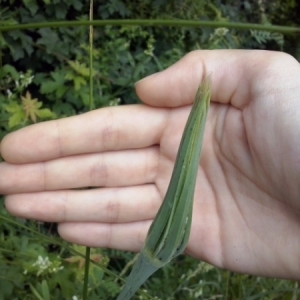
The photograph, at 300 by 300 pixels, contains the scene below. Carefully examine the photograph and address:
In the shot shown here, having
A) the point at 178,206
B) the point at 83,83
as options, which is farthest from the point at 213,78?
the point at 83,83

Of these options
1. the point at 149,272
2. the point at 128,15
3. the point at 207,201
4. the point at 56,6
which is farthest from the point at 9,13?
the point at 149,272

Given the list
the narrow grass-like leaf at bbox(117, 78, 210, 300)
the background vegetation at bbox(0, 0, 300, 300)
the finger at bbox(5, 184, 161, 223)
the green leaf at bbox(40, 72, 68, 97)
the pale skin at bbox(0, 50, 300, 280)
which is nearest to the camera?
the narrow grass-like leaf at bbox(117, 78, 210, 300)

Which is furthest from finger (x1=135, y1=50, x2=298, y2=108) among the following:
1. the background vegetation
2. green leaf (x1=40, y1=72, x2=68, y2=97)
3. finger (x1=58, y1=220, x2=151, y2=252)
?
green leaf (x1=40, y1=72, x2=68, y2=97)

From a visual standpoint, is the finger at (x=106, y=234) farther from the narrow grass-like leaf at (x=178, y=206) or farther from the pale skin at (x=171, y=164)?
the narrow grass-like leaf at (x=178, y=206)

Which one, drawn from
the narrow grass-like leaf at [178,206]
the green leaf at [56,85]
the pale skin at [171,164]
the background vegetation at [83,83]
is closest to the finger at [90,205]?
the pale skin at [171,164]

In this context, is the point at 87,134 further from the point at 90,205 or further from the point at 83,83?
the point at 83,83

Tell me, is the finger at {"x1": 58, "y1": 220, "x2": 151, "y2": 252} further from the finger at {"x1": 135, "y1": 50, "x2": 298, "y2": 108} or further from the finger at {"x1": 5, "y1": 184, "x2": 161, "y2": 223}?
the finger at {"x1": 135, "y1": 50, "x2": 298, "y2": 108}

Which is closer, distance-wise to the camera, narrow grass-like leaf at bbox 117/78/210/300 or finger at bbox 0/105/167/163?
narrow grass-like leaf at bbox 117/78/210/300
